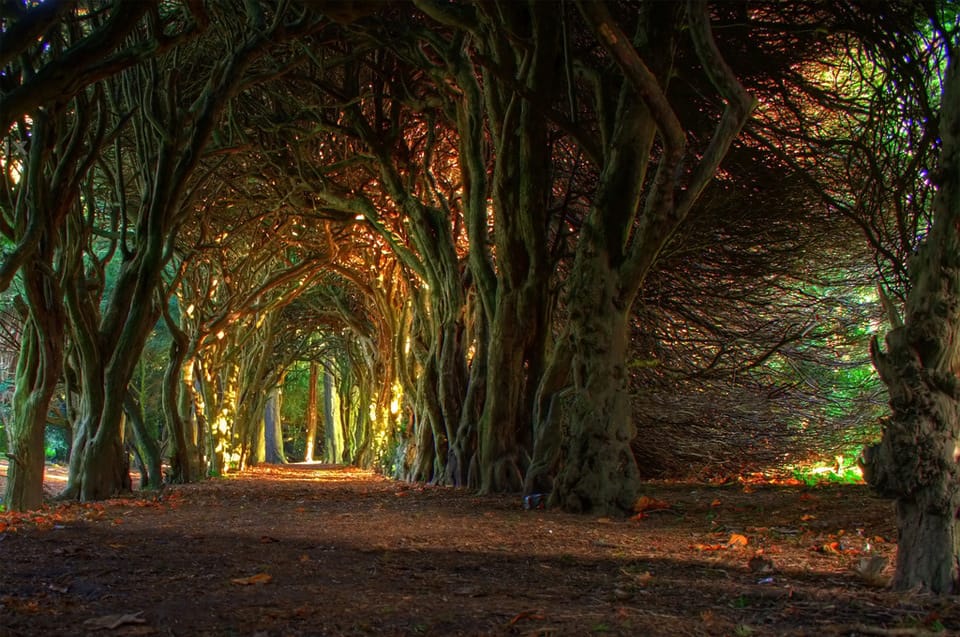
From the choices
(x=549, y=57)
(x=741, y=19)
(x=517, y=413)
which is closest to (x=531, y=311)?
(x=517, y=413)

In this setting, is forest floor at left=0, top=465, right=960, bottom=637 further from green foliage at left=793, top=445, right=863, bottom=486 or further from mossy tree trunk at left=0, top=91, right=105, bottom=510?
green foliage at left=793, top=445, right=863, bottom=486

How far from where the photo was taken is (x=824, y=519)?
4602mm

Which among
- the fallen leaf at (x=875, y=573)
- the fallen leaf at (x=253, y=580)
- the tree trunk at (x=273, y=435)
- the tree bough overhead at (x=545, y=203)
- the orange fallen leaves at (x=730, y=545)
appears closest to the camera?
the fallen leaf at (x=875, y=573)

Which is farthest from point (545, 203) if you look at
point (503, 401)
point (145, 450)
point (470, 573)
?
point (145, 450)

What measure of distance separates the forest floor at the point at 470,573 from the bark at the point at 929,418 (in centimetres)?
17

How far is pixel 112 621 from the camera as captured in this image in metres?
2.40

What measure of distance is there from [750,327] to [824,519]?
380 centimetres

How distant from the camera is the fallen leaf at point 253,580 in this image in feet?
9.98

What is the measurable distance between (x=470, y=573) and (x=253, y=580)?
89 centimetres

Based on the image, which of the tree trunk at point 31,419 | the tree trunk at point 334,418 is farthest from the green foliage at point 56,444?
the tree trunk at point 31,419

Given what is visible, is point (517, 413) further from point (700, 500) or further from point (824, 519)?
point (824, 519)

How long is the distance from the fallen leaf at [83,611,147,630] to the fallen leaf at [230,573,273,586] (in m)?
0.57

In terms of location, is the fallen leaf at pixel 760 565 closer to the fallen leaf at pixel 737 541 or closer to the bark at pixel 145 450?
the fallen leaf at pixel 737 541

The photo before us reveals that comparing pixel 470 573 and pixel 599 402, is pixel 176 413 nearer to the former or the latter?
pixel 599 402
